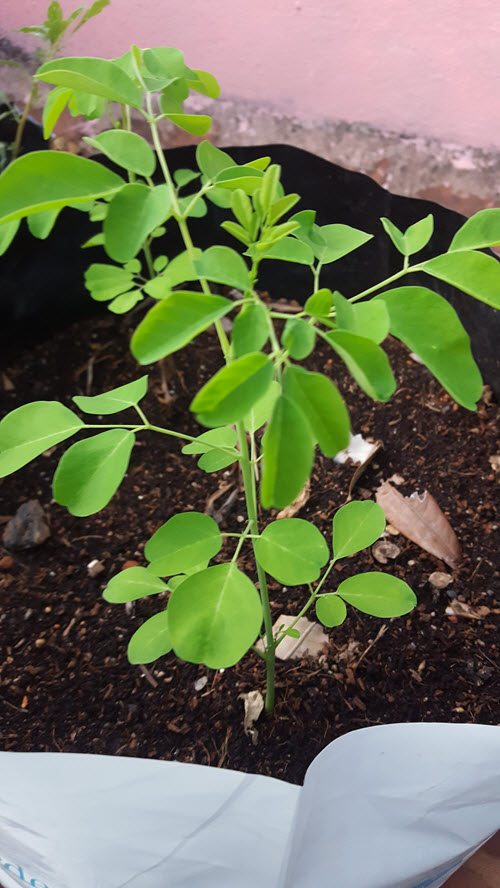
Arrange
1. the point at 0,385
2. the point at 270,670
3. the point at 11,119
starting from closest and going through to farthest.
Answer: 1. the point at 270,670
2. the point at 11,119
3. the point at 0,385

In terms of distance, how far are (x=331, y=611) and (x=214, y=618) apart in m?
0.23

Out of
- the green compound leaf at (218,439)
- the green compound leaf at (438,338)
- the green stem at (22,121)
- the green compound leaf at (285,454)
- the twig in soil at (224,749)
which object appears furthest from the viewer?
the green stem at (22,121)

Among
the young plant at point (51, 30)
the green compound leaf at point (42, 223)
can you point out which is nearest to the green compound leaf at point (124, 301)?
the young plant at point (51, 30)

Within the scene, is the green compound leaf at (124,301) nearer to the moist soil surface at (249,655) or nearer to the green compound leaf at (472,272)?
the moist soil surface at (249,655)

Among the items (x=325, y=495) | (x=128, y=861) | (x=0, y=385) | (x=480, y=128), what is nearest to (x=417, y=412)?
(x=325, y=495)

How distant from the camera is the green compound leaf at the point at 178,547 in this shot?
674 mm

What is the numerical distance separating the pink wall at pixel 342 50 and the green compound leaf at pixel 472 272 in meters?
Result: 0.64

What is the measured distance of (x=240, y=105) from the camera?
122 cm

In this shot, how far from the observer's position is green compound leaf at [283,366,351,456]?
0.45 m

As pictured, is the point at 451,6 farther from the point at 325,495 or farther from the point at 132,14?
the point at 325,495

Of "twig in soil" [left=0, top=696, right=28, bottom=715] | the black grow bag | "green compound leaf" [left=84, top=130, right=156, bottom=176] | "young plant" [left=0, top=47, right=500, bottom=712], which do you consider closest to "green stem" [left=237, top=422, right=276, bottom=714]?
"young plant" [left=0, top=47, right=500, bottom=712]

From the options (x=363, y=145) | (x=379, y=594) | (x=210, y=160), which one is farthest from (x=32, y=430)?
(x=363, y=145)

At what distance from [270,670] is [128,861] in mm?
297

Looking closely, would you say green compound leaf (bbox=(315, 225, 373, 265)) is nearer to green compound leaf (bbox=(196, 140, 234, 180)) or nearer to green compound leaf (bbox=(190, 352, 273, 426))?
green compound leaf (bbox=(196, 140, 234, 180))
